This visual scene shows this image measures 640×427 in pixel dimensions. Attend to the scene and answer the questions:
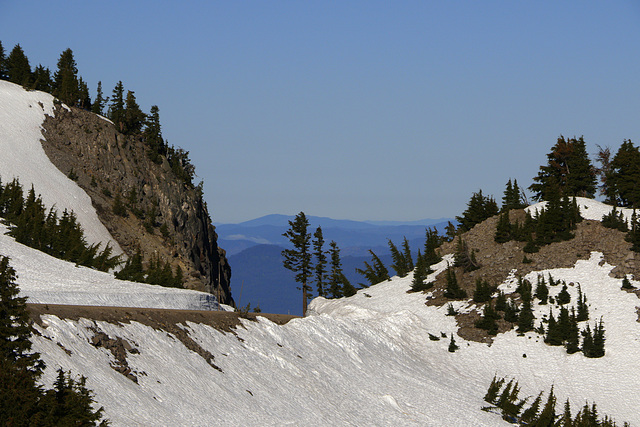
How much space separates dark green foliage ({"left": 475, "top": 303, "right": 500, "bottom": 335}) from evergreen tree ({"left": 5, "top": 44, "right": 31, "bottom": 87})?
9359 cm

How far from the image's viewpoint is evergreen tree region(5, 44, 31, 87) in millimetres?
119312

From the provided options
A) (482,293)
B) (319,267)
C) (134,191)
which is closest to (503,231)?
(482,293)

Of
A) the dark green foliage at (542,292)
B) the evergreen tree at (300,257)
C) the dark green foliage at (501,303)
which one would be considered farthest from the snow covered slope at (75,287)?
the dark green foliage at (542,292)

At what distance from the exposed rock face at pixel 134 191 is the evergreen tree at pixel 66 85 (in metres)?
6.19

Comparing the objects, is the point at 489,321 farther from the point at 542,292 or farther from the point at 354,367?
the point at 354,367

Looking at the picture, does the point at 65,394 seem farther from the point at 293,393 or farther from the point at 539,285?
the point at 539,285

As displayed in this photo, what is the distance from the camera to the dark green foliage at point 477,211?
87.4 metres

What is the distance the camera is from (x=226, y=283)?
12375 centimetres

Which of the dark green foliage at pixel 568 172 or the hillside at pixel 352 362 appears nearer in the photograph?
the hillside at pixel 352 362

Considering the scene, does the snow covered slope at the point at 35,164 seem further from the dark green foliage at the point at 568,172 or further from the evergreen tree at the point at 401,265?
the dark green foliage at the point at 568,172

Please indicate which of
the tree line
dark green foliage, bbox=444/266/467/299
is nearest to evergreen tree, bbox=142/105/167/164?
the tree line

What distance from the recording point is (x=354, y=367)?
4459cm

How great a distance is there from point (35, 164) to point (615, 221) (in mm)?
75873

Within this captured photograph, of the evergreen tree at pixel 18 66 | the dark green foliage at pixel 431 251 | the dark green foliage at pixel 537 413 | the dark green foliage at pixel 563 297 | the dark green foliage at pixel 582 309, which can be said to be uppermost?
the evergreen tree at pixel 18 66
